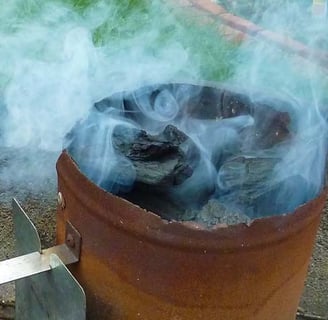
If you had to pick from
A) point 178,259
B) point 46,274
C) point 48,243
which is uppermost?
point 178,259

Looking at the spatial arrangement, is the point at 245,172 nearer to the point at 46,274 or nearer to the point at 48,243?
the point at 46,274

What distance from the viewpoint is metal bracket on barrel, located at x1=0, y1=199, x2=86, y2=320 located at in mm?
1639

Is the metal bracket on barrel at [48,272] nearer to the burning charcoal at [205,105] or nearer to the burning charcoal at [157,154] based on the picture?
the burning charcoal at [157,154]

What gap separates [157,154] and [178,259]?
0.32 meters

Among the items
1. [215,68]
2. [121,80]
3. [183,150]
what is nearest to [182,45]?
[215,68]

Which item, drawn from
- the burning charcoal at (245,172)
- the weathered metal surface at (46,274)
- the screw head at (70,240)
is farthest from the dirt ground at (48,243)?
the burning charcoal at (245,172)

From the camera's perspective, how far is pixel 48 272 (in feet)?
5.63

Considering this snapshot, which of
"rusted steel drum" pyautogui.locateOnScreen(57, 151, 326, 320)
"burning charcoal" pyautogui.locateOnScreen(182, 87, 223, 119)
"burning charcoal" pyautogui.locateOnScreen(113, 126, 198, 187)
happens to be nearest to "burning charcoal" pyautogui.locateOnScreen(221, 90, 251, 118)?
"burning charcoal" pyautogui.locateOnScreen(182, 87, 223, 119)

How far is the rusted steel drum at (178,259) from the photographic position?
4.95ft

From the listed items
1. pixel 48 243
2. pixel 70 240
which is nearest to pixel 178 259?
pixel 70 240

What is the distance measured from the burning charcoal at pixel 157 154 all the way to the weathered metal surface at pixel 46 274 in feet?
0.73

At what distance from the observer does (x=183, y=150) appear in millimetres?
1777

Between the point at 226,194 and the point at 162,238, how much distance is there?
0.33m

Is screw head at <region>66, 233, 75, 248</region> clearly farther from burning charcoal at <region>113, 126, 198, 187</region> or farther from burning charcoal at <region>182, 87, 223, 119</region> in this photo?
burning charcoal at <region>182, 87, 223, 119</region>
